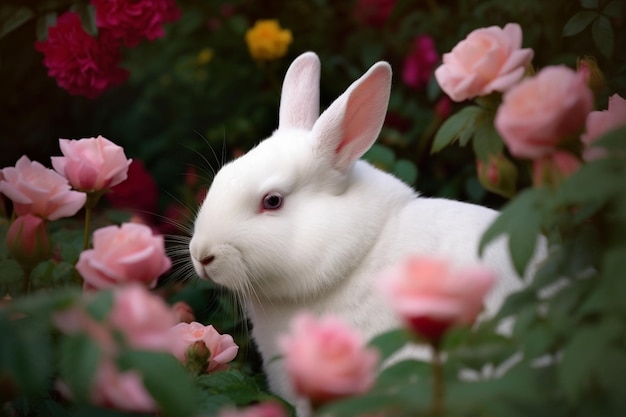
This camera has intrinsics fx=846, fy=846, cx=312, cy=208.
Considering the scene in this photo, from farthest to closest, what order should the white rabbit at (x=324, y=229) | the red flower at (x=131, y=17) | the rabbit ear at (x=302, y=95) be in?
the red flower at (x=131, y=17), the rabbit ear at (x=302, y=95), the white rabbit at (x=324, y=229)

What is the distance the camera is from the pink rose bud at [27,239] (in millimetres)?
1968

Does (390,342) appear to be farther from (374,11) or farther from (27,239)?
(374,11)

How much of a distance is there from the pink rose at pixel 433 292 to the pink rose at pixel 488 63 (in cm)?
79

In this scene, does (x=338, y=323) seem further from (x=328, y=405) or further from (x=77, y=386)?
(x=77, y=386)

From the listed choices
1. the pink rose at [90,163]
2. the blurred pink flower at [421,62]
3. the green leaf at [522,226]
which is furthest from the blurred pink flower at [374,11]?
the green leaf at [522,226]

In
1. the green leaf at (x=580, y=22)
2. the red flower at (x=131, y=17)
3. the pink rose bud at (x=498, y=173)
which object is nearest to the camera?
the pink rose bud at (x=498, y=173)

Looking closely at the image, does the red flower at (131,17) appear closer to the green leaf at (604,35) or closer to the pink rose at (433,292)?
the green leaf at (604,35)

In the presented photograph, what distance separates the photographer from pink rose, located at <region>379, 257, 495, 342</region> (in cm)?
118

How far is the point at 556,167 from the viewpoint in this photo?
4.97ft

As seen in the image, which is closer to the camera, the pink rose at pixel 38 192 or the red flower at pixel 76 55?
the pink rose at pixel 38 192

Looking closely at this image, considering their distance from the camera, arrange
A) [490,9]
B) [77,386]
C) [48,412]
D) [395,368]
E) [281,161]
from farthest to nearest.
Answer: [490,9] → [281,161] → [48,412] → [395,368] → [77,386]

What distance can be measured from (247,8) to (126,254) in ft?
9.98

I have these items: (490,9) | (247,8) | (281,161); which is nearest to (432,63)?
(490,9)

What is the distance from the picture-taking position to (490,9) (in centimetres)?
333
